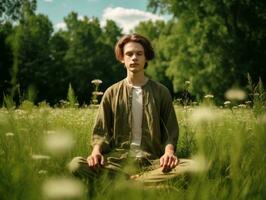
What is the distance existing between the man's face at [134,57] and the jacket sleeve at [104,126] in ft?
1.02

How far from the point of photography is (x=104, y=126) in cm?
394

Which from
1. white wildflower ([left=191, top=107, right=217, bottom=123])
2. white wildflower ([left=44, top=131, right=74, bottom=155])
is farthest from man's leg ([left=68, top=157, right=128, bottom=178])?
white wildflower ([left=44, top=131, right=74, bottom=155])

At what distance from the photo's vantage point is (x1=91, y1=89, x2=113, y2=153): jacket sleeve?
3834mm

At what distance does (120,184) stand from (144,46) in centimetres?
271

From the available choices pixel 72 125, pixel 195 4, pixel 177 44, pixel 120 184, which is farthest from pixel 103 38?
pixel 120 184

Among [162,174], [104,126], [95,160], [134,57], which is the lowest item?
[162,174]

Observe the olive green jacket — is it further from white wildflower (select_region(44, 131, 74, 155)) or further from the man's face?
white wildflower (select_region(44, 131, 74, 155))

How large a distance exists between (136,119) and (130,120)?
6cm

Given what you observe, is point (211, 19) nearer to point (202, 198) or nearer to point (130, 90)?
point (130, 90)

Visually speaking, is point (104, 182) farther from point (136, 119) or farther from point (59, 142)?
point (136, 119)

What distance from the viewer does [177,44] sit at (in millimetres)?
28766

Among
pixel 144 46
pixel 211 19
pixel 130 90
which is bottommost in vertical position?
pixel 130 90

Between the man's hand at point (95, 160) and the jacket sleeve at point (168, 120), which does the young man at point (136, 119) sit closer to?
the jacket sleeve at point (168, 120)

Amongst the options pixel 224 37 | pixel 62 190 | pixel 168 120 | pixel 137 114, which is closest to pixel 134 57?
pixel 137 114
